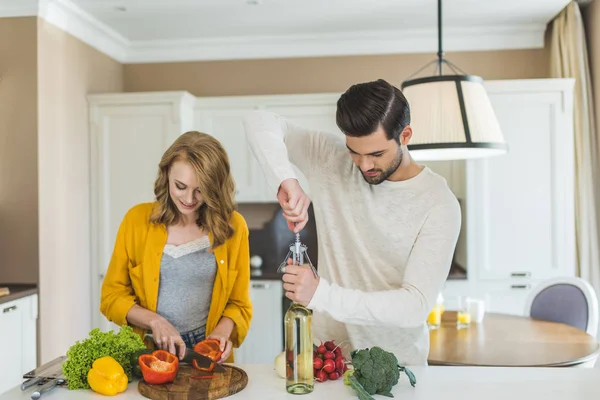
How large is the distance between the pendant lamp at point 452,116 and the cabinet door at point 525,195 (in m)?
2.03

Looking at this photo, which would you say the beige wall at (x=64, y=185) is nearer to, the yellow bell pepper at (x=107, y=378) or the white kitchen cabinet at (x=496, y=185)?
the white kitchen cabinet at (x=496, y=185)

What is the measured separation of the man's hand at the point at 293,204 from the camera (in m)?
1.51

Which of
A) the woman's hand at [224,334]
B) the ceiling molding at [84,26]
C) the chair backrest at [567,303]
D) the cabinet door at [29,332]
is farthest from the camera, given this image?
the ceiling molding at [84,26]

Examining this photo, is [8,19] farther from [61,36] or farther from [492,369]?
[492,369]

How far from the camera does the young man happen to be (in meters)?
A: 1.52

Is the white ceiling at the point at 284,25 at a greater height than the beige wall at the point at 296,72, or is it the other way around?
the white ceiling at the point at 284,25

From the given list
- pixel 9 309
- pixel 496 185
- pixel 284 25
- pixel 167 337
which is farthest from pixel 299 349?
pixel 284 25

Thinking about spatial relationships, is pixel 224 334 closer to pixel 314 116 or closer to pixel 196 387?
pixel 196 387

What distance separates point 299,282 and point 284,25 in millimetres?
3589

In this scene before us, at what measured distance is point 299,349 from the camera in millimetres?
1439

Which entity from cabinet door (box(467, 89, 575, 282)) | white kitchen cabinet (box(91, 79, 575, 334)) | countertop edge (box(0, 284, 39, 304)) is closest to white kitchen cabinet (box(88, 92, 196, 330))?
white kitchen cabinet (box(91, 79, 575, 334))

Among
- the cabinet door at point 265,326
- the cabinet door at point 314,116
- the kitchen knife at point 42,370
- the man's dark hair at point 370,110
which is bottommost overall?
the cabinet door at point 265,326

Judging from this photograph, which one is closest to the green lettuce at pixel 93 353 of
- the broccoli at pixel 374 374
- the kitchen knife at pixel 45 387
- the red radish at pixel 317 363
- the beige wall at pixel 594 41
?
the kitchen knife at pixel 45 387

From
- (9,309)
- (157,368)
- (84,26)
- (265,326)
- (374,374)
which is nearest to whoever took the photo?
(374,374)
